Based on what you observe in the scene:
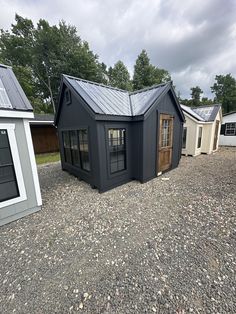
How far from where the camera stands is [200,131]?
34.9 feet

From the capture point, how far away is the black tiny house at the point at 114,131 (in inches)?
185

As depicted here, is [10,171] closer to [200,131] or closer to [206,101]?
[200,131]

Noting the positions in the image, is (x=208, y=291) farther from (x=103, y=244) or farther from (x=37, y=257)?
(x=37, y=257)

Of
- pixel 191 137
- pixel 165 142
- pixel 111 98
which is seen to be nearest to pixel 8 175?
pixel 111 98

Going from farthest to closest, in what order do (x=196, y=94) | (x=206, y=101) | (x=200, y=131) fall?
(x=196, y=94) → (x=206, y=101) → (x=200, y=131)

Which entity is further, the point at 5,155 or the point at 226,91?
the point at 226,91

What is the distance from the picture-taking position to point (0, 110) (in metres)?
2.97

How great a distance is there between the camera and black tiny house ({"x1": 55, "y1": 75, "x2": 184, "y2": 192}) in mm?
4707

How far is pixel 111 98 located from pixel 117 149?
2.20m

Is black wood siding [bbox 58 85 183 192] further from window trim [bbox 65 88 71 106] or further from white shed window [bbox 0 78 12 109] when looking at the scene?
white shed window [bbox 0 78 12 109]

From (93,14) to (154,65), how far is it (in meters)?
20.2

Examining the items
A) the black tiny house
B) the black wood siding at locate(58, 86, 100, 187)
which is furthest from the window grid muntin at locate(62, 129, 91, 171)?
the black wood siding at locate(58, 86, 100, 187)

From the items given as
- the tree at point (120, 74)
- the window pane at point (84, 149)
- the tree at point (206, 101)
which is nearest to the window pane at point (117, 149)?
the window pane at point (84, 149)

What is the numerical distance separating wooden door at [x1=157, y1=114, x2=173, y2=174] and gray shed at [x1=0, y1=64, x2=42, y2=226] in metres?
4.68
